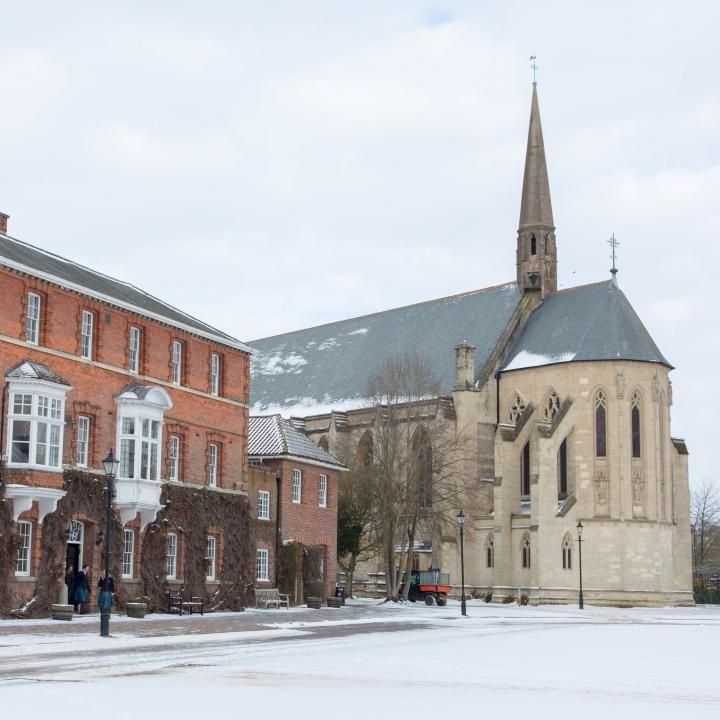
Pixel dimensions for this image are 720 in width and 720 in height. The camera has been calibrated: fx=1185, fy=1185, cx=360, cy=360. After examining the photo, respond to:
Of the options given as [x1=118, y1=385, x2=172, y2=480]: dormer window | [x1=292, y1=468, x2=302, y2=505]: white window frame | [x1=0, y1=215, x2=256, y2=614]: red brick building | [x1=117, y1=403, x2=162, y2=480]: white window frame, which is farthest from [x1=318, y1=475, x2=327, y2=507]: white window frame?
[x1=117, y1=403, x2=162, y2=480]: white window frame

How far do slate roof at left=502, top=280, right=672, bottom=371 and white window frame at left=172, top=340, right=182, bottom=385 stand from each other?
30.1 metres

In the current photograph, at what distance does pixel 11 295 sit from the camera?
3594 cm

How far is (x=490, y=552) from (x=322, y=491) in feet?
59.2

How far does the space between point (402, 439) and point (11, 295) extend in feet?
101

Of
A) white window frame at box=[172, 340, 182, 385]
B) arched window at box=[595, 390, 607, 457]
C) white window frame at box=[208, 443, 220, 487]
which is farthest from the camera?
arched window at box=[595, 390, 607, 457]

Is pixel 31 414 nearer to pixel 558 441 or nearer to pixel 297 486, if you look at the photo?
pixel 297 486

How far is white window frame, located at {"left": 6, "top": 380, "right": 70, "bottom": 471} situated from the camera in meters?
35.6

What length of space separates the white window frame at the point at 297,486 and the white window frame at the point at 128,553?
12084 mm

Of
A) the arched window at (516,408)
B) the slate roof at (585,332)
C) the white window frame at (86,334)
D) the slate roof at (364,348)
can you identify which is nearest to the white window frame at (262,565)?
the white window frame at (86,334)

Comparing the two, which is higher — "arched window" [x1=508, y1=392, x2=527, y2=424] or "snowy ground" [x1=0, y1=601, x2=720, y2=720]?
"arched window" [x1=508, y1=392, x2=527, y2=424]

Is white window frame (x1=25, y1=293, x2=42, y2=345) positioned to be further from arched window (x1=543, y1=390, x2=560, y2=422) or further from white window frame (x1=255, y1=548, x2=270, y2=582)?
arched window (x1=543, y1=390, x2=560, y2=422)

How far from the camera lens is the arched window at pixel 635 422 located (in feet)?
219

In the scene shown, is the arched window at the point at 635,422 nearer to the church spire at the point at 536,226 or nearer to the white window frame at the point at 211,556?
the church spire at the point at 536,226

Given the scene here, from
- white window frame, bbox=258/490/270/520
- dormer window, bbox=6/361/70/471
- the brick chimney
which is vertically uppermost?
the brick chimney
